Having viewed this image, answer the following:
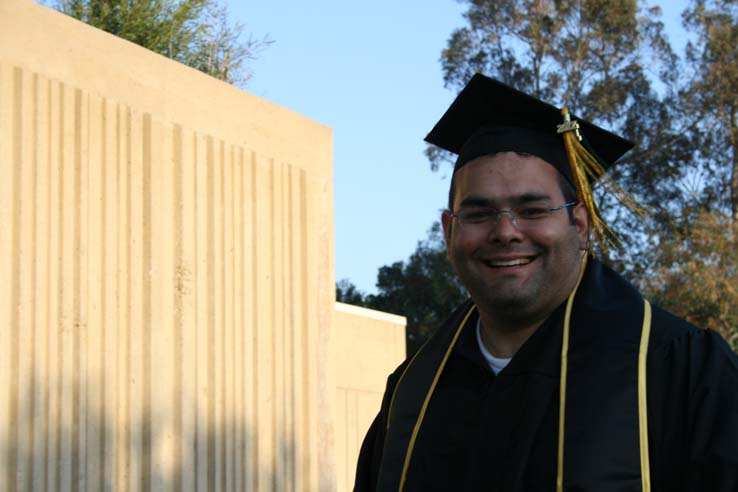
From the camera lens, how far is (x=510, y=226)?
2725 mm

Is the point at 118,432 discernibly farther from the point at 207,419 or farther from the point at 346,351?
the point at 346,351

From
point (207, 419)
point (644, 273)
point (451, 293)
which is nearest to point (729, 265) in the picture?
point (644, 273)

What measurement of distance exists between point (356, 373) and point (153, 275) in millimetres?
4403

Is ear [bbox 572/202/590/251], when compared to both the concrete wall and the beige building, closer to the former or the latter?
the beige building

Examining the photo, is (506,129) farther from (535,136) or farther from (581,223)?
(581,223)

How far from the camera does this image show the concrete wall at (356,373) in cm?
1099

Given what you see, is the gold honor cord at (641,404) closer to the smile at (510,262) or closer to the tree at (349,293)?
the smile at (510,262)

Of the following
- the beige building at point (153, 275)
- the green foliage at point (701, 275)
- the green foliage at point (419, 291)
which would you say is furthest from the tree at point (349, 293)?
the beige building at point (153, 275)

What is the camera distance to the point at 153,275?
285 inches

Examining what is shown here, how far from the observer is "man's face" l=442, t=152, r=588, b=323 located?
108 inches

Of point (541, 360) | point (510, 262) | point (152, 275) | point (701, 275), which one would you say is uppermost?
point (701, 275)

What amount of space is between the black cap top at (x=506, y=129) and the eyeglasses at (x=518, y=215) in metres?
0.17

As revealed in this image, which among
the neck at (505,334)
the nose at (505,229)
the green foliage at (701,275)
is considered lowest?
the neck at (505,334)

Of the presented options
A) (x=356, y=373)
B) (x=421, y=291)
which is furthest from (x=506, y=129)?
(x=421, y=291)
